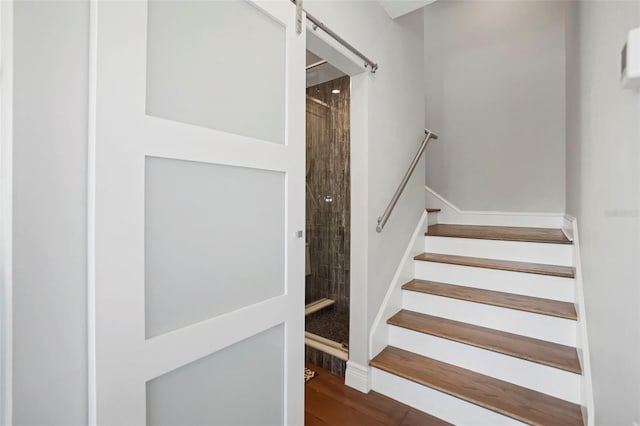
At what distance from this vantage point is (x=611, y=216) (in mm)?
956

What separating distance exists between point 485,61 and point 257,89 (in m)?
2.90

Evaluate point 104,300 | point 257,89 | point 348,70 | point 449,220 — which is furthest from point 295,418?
point 449,220

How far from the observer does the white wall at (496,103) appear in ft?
8.78

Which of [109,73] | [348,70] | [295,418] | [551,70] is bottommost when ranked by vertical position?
[295,418]

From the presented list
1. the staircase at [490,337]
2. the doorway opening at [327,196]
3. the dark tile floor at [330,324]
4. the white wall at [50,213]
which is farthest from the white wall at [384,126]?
the white wall at [50,213]

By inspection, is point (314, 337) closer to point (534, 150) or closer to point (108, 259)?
point (108, 259)

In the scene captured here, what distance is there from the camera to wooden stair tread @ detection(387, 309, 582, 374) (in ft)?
4.96

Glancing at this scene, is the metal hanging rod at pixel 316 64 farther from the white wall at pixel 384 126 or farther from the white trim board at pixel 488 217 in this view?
the white trim board at pixel 488 217

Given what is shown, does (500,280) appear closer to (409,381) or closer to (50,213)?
Result: (409,381)

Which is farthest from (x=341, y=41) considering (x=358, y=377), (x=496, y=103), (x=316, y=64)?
(x=496, y=103)

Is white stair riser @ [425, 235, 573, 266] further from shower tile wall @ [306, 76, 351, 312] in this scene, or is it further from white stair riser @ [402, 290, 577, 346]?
shower tile wall @ [306, 76, 351, 312]

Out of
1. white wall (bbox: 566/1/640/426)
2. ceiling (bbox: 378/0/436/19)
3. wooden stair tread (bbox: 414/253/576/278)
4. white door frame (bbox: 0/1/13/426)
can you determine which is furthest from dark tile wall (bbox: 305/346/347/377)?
ceiling (bbox: 378/0/436/19)

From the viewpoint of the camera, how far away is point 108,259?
705mm

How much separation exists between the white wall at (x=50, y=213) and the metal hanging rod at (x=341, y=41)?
2.90ft
